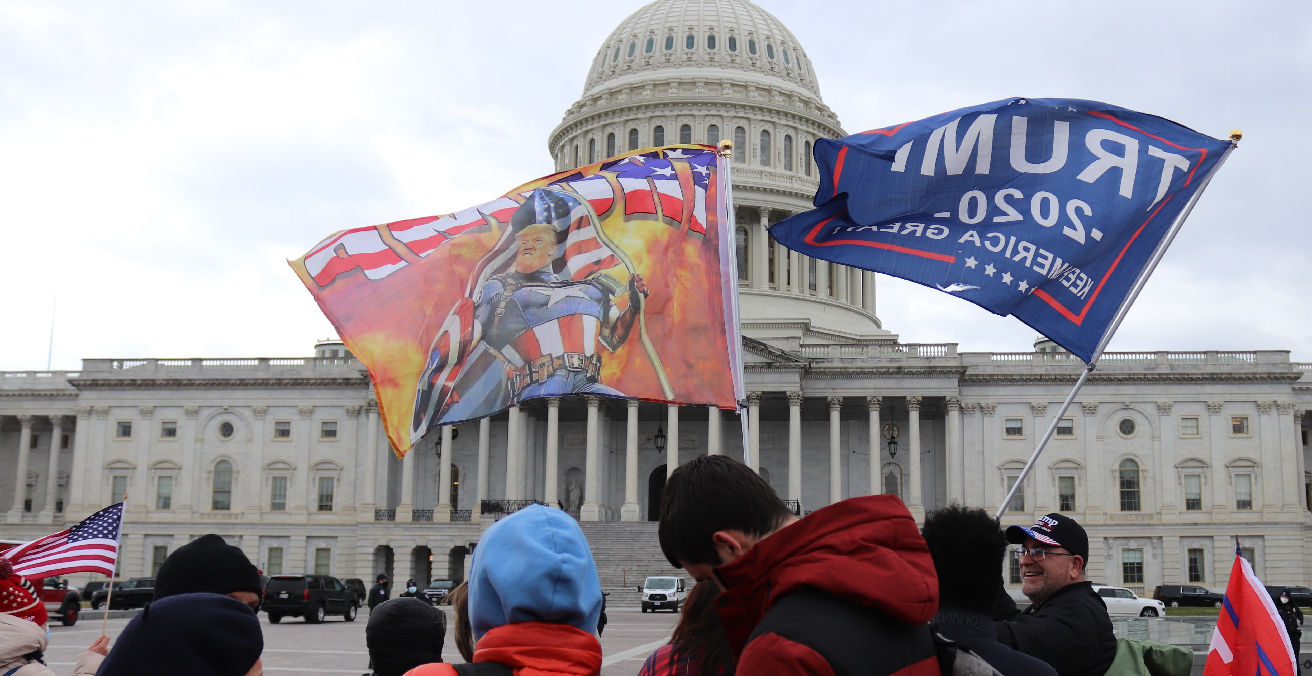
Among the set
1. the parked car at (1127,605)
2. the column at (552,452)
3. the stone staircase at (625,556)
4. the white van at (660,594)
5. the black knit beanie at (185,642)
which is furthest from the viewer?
the column at (552,452)

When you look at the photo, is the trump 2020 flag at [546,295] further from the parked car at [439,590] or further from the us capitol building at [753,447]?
the us capitol building at [753,447]

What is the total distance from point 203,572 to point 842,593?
3016 millimetres

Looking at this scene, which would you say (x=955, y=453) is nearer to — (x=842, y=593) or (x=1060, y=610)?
(x=1060, y=610)

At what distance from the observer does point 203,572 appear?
220 inches

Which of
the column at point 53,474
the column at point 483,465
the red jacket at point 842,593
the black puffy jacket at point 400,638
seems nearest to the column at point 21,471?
the column at point 53,474

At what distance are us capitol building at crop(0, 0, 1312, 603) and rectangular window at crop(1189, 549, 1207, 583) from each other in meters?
0.10

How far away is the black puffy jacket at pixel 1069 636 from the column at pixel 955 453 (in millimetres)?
63428

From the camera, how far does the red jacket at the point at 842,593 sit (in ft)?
12.4

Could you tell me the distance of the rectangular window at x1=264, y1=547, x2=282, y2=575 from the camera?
74188 mm

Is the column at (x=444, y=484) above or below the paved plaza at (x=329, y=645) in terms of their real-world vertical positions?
above

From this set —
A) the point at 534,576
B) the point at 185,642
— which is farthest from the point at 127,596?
the point at 534,576

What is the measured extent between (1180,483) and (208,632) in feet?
235

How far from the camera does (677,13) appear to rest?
9312cm

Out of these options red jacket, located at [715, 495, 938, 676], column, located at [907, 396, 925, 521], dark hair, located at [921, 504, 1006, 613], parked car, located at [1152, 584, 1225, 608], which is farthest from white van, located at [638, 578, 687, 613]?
red jacket, located at [715, 495, 938, 676]
